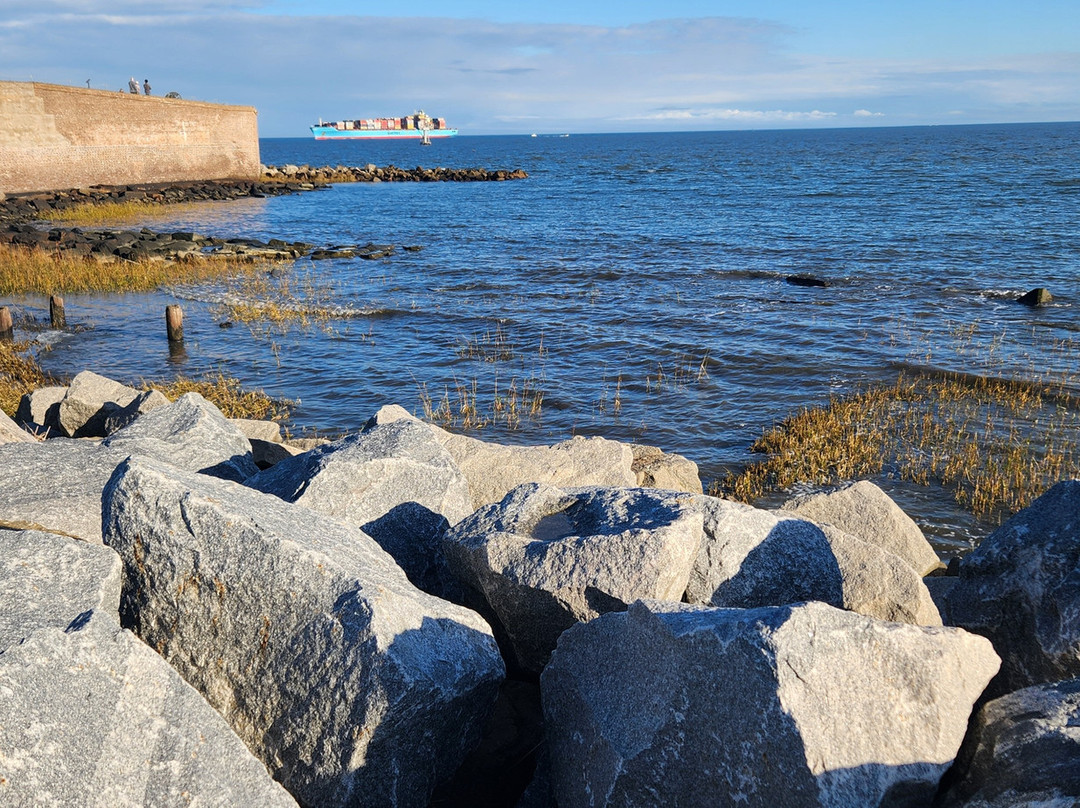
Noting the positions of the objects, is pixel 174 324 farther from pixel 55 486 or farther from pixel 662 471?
pixel 55 486

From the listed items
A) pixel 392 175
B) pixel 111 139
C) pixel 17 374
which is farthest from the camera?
pixel 392 175

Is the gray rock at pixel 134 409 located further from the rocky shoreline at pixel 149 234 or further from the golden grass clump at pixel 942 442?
the rocky shoreline at pixel 149 234

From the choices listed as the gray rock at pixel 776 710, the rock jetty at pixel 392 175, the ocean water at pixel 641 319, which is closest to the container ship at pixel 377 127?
the rock jetty at pixel 392 175

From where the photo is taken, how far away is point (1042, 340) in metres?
15.9

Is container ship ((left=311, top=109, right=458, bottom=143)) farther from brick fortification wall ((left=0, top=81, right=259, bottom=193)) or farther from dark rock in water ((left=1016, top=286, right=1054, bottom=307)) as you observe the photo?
dark rock in water ((left=1016, top=286, right=1054, bottom=307))

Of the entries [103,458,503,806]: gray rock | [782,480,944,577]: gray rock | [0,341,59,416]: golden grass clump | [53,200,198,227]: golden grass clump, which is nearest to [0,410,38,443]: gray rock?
[103,458,503,806]: gray rock

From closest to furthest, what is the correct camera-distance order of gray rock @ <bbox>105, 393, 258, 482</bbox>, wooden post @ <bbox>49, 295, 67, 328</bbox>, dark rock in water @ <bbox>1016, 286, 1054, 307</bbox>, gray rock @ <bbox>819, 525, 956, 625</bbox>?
gray rock @ <bbox>819, 525, 956, 625</bbox>
gray rock @ <bbox>105, 393, 258, 482</bbox>
wooden post @ <bbox>49, 295, 67, 328</bbox>
dark rock in water @ <bbox>1016, 286, 1054, 307</bbox>

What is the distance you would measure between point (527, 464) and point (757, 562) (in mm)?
2554

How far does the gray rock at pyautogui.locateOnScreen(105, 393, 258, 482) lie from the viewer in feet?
19.7

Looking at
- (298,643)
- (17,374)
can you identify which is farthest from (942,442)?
(17,374)

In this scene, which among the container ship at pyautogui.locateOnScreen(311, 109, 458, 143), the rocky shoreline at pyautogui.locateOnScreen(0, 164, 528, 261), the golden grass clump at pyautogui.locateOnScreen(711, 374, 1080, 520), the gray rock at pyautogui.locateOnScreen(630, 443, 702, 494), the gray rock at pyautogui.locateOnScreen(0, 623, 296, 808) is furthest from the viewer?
the container ship at pyautogui.locateOnScreen(311, 109, 458, 143)

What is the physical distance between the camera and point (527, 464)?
6.72 m

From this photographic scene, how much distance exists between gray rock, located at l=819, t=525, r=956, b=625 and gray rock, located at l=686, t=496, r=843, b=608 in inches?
8.4

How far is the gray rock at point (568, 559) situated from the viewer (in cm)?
411
